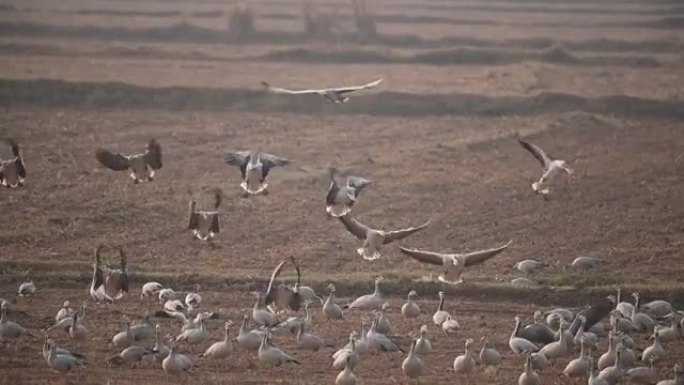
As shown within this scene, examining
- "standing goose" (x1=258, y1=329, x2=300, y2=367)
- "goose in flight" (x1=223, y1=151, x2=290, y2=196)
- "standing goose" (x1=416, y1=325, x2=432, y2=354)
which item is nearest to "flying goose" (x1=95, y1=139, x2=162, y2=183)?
"goose in flight" (x1=223, y1=151, x2=290, y2=196)

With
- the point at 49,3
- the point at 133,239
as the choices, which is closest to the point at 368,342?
the point at 133,239

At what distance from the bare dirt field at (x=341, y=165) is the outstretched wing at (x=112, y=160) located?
1.61 meters

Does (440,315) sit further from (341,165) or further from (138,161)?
(341,165)

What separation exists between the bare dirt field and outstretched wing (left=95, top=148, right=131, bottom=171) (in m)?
1.61

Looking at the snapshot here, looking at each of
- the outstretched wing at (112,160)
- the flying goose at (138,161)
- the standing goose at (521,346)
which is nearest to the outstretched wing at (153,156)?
the flying goose at (138,161)

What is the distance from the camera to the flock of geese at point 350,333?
1284cm

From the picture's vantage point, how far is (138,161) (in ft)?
50.1

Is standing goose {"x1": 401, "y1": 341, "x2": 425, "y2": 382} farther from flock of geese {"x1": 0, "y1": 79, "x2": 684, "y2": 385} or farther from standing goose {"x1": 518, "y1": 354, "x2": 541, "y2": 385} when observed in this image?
standing goose {"x1": 518, "y1": 354, "x2": 541, "y2": 385}

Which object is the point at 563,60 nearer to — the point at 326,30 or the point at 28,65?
the point at 326,30

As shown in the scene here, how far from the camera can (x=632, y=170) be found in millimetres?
23047

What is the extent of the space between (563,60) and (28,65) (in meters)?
13.8

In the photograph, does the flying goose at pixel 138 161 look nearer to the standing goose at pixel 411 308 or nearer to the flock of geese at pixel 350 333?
the flock of geese at pixel 350 333

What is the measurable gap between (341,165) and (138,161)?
8006 millimetres

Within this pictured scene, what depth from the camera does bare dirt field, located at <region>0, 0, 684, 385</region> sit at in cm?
1543
